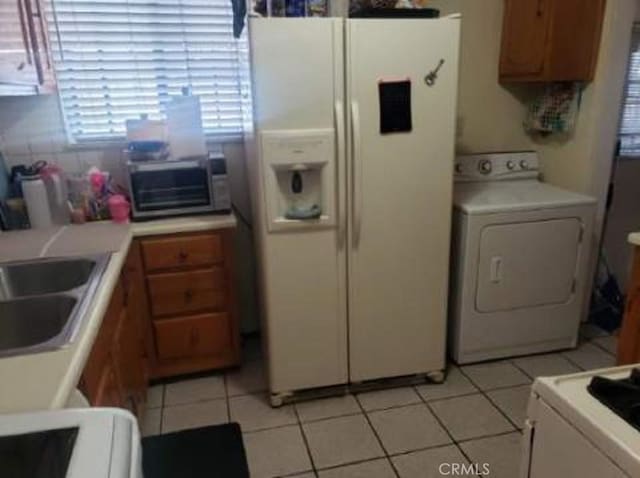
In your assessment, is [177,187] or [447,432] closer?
[447,432]

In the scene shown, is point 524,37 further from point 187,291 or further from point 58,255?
point 58,255

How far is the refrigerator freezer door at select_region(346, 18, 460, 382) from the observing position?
6.71 ft

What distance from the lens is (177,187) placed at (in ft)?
8.04

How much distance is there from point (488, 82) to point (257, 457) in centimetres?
239

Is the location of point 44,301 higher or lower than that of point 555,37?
lower

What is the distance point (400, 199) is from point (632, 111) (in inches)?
79.4

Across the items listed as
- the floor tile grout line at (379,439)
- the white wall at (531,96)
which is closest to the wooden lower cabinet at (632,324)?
the floor tile grout line at (379,439)

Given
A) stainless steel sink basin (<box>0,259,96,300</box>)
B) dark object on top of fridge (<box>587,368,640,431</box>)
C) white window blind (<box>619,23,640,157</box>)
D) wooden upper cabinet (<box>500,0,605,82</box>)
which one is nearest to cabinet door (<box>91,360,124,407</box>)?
stainless steel sink basin (<box>0,259,96,300</box>)

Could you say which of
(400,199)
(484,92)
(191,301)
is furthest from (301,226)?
(484,92)

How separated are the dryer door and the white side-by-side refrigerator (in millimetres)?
290

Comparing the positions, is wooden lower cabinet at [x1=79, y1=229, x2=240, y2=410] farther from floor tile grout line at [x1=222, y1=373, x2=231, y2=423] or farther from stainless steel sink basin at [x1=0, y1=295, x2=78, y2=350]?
stainless steel sink basin at [x1=0, y1=295, x2=78, y2=350]

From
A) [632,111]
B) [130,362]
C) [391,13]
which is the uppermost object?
[391,13]

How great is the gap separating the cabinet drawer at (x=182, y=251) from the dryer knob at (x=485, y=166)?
1576 millimetres

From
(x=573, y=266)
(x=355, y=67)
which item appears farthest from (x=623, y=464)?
(x=573, y=266)
